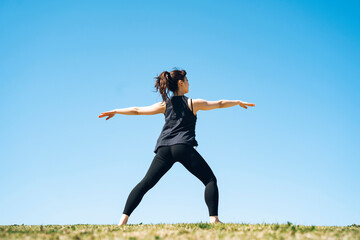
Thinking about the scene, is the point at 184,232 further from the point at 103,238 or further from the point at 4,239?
the point at 4,239

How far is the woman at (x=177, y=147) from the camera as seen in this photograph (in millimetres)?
7426

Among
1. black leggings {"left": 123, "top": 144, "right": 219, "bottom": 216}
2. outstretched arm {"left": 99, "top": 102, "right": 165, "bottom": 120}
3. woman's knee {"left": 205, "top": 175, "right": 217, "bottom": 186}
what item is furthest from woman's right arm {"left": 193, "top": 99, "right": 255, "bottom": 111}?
woman's knee {"left": 205, "top": 175, "right": 217, "bottom": 186}

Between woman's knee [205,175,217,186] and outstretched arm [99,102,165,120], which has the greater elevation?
outstretched arm [99,102,165,120]

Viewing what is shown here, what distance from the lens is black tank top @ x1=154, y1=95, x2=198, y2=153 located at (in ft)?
24.7

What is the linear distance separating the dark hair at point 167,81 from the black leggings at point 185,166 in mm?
1284

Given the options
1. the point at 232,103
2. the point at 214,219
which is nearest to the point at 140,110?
the point at 232,103

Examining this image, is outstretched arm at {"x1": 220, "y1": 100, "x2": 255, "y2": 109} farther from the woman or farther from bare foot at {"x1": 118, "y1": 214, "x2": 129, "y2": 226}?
bare foot at {"x1": 118, "y1": 214, "x2": 129, "y2": 226}

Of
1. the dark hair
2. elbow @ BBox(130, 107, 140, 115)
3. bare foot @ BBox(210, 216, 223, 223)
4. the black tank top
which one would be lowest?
bare foot @ BBox(210, 216, 223, 223)

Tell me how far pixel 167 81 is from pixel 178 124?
3.35ft

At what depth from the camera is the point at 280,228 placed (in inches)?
256

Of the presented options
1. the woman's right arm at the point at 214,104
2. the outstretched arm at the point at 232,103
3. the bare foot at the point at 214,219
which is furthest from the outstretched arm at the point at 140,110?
the bare foot at the point at 214,219

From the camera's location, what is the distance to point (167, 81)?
26.1ft

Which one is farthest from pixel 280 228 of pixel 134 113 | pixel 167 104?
pixel 134 113

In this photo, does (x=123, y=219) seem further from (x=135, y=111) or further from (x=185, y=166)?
(x=135, y=111)
